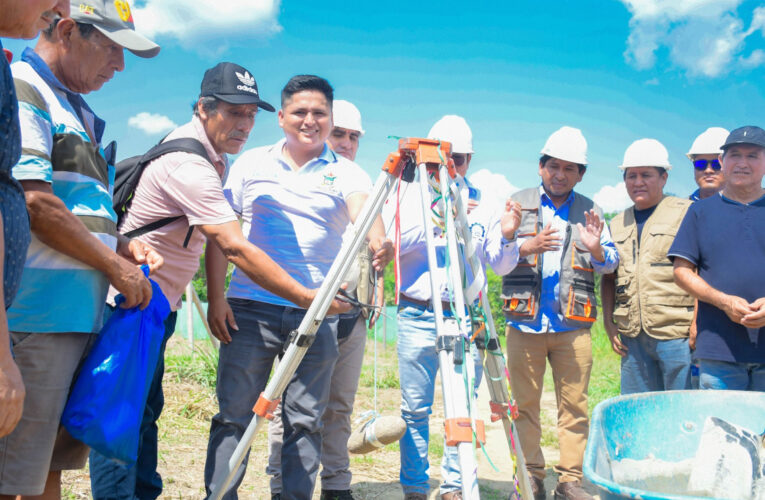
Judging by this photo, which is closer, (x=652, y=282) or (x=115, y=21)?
(x=115, y=21)

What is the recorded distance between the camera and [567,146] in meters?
4.41

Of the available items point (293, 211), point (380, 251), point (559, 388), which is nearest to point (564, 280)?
point (559, 388)

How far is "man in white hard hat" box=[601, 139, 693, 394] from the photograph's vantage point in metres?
4.18

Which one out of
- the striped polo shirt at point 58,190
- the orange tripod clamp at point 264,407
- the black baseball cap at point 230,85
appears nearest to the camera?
the striped polo shirt at point 58,190

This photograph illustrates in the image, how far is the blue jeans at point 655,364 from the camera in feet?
13.6

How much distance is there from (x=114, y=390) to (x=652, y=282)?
11.5 ft

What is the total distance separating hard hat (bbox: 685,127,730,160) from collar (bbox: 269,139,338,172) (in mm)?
3214

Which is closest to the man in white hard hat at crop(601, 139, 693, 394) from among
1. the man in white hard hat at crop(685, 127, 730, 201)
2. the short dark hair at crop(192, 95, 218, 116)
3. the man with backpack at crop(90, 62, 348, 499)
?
the man in white hard hat at crop(685, 127, 730, 201)

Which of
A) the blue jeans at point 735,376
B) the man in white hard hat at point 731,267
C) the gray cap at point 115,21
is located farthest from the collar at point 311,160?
the blue jeans at point 735,376

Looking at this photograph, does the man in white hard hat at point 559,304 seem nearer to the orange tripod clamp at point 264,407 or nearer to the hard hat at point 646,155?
the hard hat at point 646,155

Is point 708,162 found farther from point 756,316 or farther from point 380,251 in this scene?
point 380,251

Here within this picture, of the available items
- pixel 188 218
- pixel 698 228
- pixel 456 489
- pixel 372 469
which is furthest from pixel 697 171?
pixel 188 218

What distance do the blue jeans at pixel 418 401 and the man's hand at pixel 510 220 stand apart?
2.31ft

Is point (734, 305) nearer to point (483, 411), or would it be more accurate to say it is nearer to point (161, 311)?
point (161, 311)
